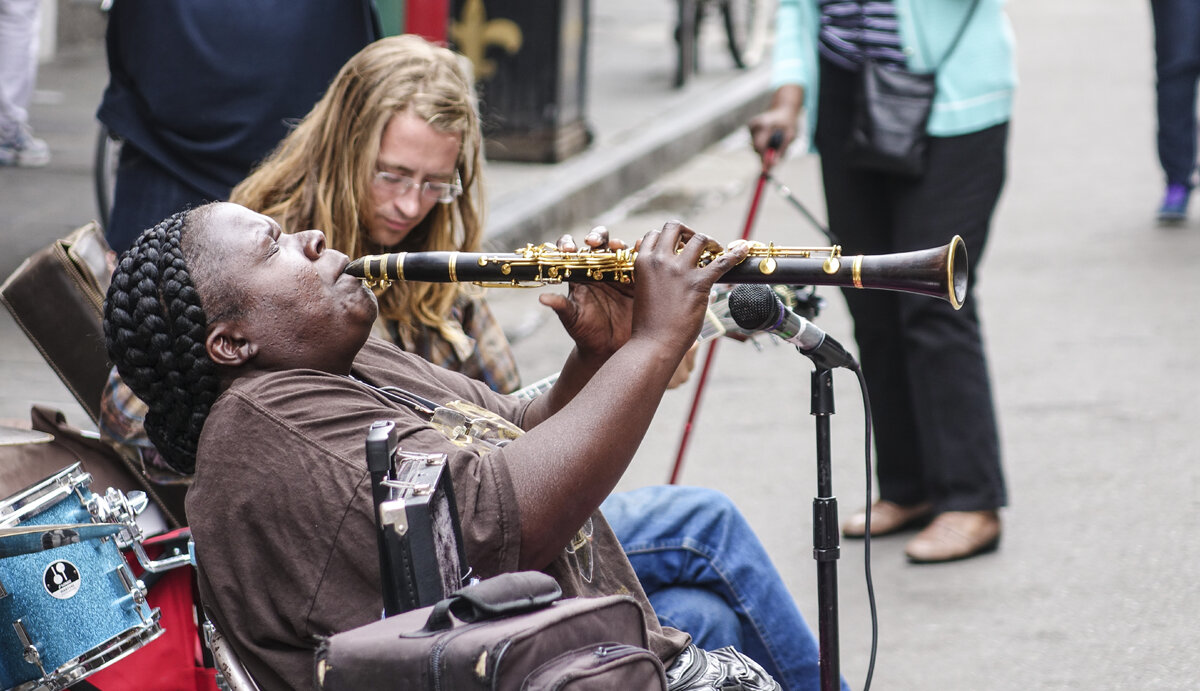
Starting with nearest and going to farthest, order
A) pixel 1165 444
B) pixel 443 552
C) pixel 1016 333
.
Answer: pixel 443 552 < pixel 1165 444 < pixel 1016 333

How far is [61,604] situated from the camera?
6.34ft

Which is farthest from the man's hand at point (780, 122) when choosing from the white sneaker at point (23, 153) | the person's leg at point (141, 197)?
the white sneaker at point (23, 153)

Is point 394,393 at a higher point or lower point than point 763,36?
higher

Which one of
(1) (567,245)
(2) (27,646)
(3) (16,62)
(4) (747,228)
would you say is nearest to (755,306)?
(1) (567,245)

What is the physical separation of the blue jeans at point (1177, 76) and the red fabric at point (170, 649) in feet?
19.1

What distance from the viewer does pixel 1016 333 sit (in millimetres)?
5809

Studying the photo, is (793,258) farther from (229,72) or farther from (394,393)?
(229,72)

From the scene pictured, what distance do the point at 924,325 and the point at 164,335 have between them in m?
2.33

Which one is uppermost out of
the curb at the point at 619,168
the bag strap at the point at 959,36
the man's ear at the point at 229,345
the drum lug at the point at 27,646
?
the bag strap at the point at 959,36

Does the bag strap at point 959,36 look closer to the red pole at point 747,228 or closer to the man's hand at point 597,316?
the red pole at point 747,228

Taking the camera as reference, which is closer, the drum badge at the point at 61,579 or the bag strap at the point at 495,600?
the bag strap at the point at 495,600

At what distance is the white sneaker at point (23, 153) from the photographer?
6.97 meters

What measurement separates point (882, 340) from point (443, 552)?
247 cm

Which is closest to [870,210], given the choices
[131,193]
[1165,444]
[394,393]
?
[1165,444]
